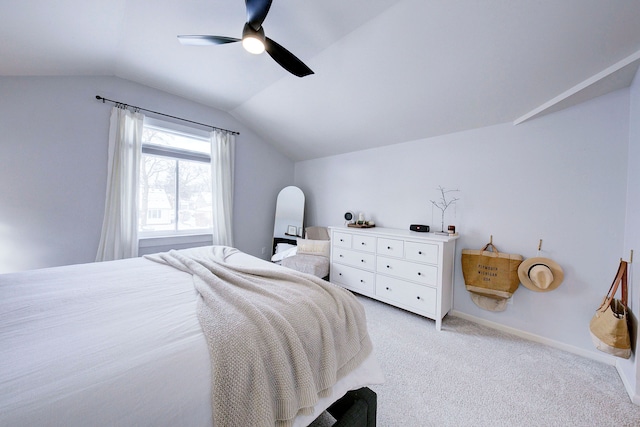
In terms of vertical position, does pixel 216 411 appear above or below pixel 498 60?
below

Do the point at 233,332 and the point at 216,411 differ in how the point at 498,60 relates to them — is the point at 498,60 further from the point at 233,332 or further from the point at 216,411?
the point at 216,411

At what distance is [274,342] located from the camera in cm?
86

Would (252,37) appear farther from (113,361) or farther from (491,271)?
(491,271)

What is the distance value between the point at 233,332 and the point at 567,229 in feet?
9.06

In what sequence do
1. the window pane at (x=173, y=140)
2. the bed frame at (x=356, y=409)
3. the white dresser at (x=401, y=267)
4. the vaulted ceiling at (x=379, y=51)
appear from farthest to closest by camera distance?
the window pane at (x=173, y=140) < the white dresser at (x=401, y=267) < the vaulted ceiling at (x=379, y=51) < the bed frame at (x=356, y=409)

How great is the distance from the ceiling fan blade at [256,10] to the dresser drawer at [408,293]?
260 centimetres

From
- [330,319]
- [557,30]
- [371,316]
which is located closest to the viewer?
[330,319]

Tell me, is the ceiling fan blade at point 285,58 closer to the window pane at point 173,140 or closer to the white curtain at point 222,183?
the white curtain at point 222,183

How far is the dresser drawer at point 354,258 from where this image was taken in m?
2.80

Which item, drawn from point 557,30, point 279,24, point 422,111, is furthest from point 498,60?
point 279,24

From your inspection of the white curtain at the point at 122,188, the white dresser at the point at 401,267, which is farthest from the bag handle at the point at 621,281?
the white curtain at the point at 122,188

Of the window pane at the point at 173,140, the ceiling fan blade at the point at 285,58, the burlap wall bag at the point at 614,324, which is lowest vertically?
the burlap wall bag at the point at 614,324

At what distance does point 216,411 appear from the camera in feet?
2.25

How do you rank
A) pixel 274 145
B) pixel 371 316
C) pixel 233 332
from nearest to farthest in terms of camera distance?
pixel 233 332 < pixel 371 316 < pixel 274 145
